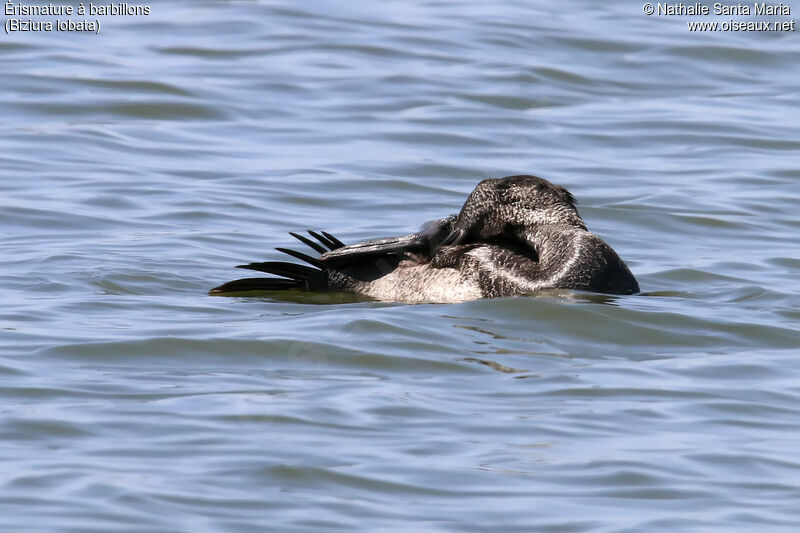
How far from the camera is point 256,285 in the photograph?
8430 millimetres

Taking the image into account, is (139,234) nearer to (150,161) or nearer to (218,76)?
(150,161)

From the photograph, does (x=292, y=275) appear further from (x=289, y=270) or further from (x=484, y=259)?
(x=484, y=259)

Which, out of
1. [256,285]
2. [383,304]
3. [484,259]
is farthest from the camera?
[256,285]

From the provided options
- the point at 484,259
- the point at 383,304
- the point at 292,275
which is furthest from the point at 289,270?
the point at 484,259

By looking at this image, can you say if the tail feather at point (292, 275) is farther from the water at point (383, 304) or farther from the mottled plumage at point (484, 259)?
the water at point (383, 304)

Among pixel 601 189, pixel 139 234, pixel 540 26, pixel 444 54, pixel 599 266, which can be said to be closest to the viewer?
pixel 599 266

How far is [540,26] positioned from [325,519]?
45.5 ft

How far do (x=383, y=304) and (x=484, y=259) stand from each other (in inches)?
24.1

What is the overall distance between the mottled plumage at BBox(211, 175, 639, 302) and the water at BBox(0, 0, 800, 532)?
0.71 feet

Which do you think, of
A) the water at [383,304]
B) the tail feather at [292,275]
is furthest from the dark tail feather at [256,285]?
the water at [383,304]

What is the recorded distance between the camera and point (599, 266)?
25.5 feet

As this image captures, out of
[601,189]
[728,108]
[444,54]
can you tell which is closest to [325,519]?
[601,189]

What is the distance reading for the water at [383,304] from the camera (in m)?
5.10

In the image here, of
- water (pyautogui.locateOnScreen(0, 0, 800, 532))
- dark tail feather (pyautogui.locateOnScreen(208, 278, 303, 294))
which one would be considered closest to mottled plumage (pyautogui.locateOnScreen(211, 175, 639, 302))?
dark tail feather (pyautogui.locateOnScreen(208, 278, 303, 294))
